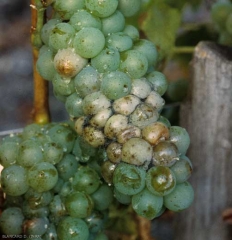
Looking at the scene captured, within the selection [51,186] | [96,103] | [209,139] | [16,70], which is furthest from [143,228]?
[16,70]

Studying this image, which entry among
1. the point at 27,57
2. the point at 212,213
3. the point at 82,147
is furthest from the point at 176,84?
the point at 27,57

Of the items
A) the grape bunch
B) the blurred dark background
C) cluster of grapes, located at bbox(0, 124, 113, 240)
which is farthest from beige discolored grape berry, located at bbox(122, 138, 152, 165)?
the blurred dark background

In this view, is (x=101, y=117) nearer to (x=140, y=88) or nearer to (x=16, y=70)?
(x=140, y=88)

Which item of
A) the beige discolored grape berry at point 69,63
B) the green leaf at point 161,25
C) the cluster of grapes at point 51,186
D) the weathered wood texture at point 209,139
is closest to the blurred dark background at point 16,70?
the green leaf at point 161,25

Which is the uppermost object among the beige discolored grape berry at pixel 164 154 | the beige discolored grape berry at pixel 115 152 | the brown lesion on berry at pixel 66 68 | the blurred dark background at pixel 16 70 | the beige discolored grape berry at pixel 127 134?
the brown lesion on berry at pixel 66 68

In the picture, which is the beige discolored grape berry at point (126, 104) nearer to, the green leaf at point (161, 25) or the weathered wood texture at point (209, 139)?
the weathered wood texture at point (209, 139)

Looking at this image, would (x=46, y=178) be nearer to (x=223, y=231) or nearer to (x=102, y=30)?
(x=102, y=30)
